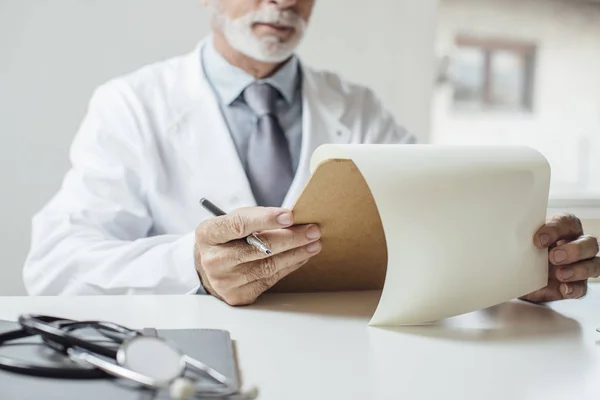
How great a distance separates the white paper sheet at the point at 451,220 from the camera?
2.04 feet

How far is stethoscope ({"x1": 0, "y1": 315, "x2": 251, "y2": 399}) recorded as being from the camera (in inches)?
17.2

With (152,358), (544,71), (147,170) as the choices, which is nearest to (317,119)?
(147,170)

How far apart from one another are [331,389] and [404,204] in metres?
0.20

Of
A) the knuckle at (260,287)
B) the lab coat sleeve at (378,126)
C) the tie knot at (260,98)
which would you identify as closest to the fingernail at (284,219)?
the knuckle at (260,287)

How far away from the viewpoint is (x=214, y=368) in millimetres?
493

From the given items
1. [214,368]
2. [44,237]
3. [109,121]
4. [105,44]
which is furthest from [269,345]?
[105,44]

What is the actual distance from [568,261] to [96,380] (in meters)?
0.52

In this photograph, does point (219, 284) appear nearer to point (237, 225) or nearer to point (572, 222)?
point (237, 225)

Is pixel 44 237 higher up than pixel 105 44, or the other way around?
pixel 105 44

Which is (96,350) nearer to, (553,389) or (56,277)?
(553,389)

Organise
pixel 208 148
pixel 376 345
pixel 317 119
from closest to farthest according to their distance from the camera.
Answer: pixel 376 345
pixel 208 148
pixel 317 119

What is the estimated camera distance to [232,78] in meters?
1.46

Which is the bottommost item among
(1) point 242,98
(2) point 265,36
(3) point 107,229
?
(3) point 107,229

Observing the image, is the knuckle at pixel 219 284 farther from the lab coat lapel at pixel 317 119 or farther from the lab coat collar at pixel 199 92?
the lab coat collar at pixel 199 92
